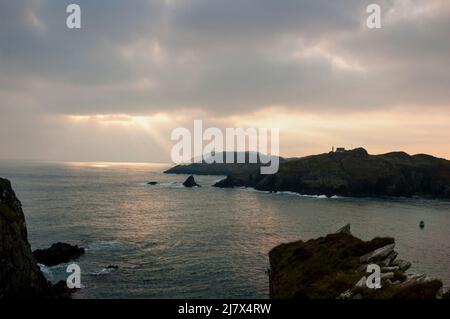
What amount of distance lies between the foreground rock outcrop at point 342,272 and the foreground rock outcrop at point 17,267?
93.6 feet

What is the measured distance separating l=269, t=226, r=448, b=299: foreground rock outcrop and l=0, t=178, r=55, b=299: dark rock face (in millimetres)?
28560

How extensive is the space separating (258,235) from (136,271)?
119 feet

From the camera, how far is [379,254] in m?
32.0

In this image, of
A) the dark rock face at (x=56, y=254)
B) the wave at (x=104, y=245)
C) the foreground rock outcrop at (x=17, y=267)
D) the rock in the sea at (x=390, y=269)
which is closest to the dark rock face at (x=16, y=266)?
the foreground rock outcrop at (x=17, y=267)

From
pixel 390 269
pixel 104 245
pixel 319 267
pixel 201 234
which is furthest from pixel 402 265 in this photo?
pixel 201 234

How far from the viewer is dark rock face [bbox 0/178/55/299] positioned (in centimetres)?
4238

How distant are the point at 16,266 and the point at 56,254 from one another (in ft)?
77.0

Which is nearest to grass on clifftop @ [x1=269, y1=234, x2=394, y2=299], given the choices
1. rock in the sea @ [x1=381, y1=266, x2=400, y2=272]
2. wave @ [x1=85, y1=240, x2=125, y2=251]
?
rock in the sea @ [x1=381, y1=266, x2=400, y2=272]

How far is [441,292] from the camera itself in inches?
772

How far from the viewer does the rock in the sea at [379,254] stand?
104 feet

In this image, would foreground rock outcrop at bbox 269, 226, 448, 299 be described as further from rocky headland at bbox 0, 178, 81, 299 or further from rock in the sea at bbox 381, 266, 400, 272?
rocky headland at bbox 0, 178, 81, 299

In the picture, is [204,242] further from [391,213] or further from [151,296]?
[391,213]

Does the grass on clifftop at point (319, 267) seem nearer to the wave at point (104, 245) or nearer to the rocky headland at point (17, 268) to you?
the rocky headland at point (17, 268)

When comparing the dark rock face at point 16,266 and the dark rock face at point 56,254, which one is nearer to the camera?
the dark rock face at point 16,266
